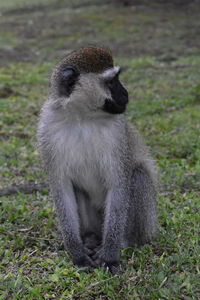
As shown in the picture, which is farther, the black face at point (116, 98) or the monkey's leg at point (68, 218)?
the monkey's leg at point (68, 218)

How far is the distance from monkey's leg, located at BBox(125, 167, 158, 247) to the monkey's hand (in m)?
0.36

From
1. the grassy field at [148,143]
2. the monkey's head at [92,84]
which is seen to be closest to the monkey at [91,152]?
the monkey's head at [92,84]

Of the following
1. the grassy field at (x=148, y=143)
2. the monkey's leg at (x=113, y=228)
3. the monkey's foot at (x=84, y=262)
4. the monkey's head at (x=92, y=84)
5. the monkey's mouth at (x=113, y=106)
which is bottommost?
the grassy field at (x=148, y=143)

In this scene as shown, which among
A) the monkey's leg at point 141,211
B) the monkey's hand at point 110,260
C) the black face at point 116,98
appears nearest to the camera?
the black face at point 116,98

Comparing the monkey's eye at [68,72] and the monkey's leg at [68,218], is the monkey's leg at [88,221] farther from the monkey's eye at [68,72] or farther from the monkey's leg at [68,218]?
the monkey's eye at [68,72]

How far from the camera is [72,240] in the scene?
12.4 ft

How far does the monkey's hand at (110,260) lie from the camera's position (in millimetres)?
3686

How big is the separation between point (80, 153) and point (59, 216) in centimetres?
52

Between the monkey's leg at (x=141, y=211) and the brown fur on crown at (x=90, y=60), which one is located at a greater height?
the brown fur on crown at (x=90, y=60)

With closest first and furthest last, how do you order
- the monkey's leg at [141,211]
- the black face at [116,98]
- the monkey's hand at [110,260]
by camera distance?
the black face at [116,98] → the monkey's hand at [110,260] → the monkey's leg at [141,211]

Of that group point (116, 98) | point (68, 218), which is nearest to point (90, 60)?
point (116, 98)

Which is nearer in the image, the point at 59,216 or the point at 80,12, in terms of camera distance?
the point at 59,216

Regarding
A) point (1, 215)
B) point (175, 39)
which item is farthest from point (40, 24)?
Result: point (1, 215)

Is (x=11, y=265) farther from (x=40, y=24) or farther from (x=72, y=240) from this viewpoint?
(x=40, y=24)
